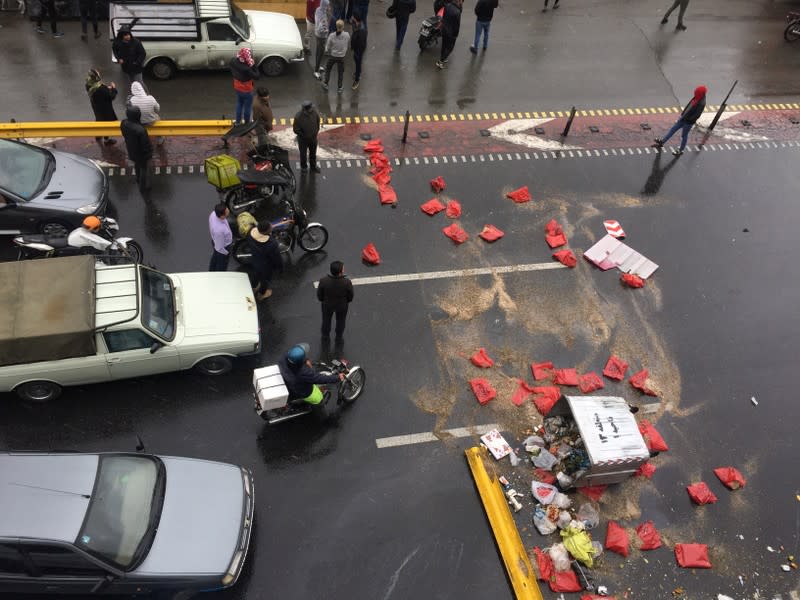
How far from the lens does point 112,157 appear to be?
42.6ft

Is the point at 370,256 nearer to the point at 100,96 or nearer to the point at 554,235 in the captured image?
the point at 554,235

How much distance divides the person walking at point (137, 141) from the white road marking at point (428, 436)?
24.4 ft

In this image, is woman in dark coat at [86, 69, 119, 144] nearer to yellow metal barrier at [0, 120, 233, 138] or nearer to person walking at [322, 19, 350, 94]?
yellow metal barrier at [0, 120, 233, 138]

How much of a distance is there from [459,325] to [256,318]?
11.9 ft

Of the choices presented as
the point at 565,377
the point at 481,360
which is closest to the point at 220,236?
the point at 481,360

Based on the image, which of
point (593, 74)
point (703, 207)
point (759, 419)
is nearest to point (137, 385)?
point (759, 419)

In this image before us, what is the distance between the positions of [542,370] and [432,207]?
175 inches

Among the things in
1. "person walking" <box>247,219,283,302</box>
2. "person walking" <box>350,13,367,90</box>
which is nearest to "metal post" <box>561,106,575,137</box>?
"person walking" <box>350,13,367,90</box>

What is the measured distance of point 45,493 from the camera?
21.9ft

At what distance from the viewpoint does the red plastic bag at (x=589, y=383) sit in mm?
10109

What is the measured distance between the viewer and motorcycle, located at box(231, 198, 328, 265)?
1088 cm

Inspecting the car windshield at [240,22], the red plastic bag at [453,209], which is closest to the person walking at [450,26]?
the car windshield at [240,22]

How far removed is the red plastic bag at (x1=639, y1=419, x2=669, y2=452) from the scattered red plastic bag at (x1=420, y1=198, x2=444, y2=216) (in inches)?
231

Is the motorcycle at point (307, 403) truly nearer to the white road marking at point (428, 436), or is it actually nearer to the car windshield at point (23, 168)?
the white road marking at point (428, 436)
